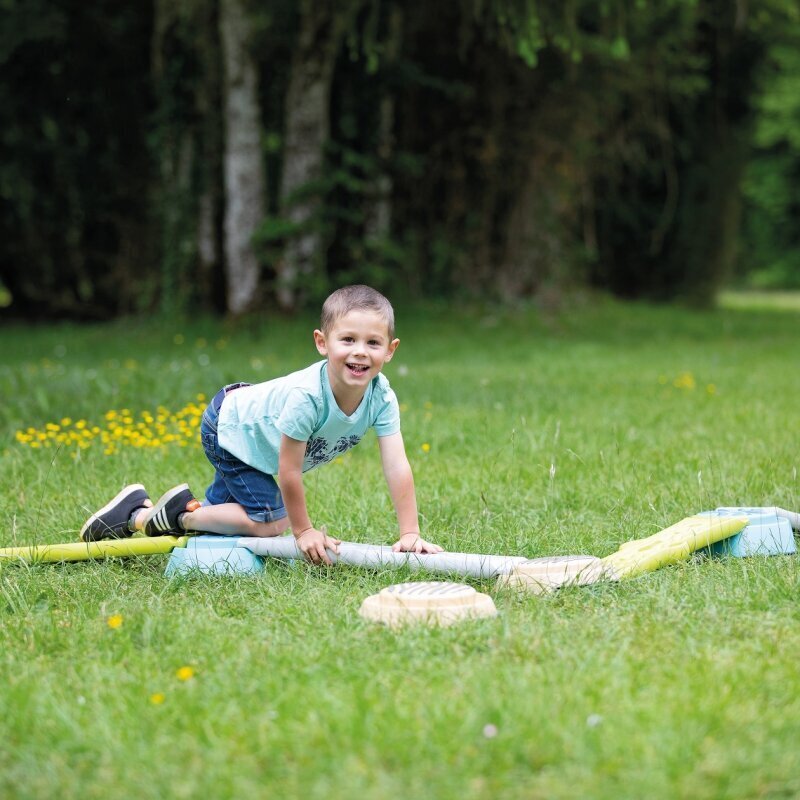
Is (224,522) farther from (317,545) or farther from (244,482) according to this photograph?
(317,545)

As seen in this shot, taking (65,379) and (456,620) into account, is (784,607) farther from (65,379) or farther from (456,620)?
(65,379)

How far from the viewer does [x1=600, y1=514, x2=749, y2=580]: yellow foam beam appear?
3.55m

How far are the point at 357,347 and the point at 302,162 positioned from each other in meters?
9.23

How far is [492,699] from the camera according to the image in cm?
253

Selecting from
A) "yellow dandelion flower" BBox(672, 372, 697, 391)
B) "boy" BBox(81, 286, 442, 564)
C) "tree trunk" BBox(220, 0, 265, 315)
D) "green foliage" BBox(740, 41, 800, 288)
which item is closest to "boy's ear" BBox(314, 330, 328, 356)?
"boy" BBox(81, 286, 442, 564)

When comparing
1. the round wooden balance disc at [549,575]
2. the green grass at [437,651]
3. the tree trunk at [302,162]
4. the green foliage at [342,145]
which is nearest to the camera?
the green grass at [437,651]

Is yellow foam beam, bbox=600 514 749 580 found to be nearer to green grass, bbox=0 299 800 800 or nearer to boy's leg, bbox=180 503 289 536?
green grass, bbox=0 299 800 800

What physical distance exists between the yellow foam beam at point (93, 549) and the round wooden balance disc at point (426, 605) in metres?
1.01

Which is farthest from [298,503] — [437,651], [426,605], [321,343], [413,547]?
[437,651]

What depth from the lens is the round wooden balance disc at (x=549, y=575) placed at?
342 cm

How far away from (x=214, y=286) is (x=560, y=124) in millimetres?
4734

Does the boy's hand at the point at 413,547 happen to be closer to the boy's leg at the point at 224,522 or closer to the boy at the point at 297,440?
the boy at the point at 297,440

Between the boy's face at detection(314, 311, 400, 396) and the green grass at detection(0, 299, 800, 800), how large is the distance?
63cm

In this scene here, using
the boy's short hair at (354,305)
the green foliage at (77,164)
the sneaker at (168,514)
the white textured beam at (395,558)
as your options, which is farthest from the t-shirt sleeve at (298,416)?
the green foliage at (77,164)
